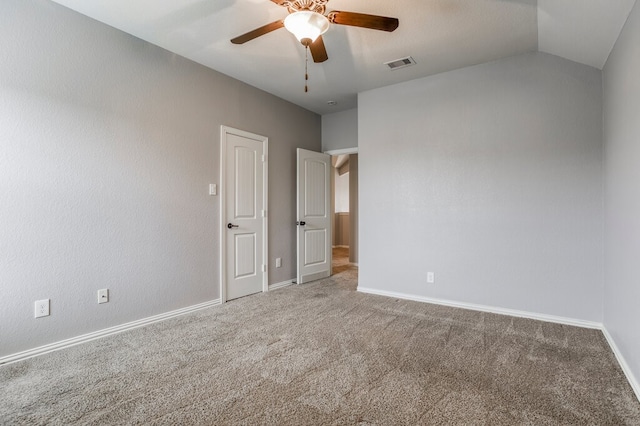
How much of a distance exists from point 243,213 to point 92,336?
1.91 metres

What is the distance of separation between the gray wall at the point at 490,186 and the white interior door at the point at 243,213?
1.33m

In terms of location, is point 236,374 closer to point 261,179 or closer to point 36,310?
point 36,310

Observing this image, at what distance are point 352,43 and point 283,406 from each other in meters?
2.96

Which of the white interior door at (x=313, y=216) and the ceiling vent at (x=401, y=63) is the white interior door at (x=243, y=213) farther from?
the ceiling vent at (x=401, y=63)

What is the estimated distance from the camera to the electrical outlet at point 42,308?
7.71ft

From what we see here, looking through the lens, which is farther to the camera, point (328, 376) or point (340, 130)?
point (340, 130)

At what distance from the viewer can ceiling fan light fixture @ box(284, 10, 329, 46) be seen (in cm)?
185

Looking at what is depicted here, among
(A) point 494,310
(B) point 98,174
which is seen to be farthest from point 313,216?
(B) point 98,174

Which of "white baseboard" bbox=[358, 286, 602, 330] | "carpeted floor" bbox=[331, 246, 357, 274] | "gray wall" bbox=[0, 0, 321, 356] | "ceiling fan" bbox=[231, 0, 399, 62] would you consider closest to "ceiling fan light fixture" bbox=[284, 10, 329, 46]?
"ceiling fan" bbox=[231, 0, 399, 62]

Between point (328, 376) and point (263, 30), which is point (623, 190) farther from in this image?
point (263, 30)

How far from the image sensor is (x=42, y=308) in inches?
93.4

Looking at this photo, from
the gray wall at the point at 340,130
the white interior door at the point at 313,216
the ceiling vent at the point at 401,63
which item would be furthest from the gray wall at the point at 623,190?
the white interior door at the point at 313,216

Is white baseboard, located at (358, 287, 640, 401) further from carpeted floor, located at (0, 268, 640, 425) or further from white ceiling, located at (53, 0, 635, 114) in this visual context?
white ceiling, located at (53, 0, 635, 114)

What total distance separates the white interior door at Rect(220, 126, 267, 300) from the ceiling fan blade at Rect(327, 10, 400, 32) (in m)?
2.13
